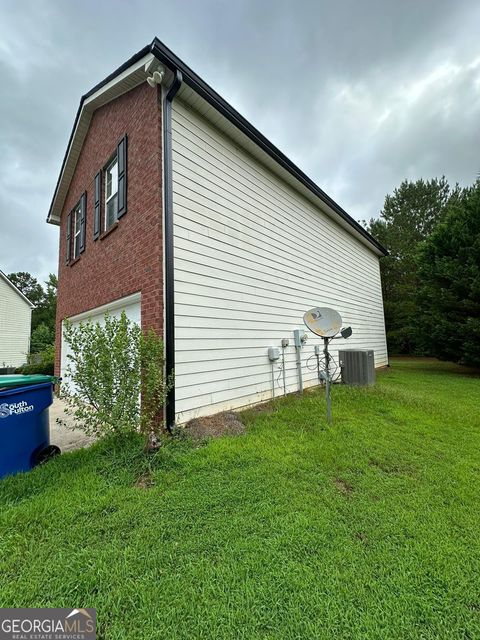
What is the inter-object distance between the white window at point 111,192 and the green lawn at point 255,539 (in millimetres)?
4684

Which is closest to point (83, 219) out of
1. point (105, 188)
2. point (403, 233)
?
point (105, 188)

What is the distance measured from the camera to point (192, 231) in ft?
14.6

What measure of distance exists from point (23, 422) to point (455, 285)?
12.9 meters

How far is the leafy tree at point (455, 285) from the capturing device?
982 cm

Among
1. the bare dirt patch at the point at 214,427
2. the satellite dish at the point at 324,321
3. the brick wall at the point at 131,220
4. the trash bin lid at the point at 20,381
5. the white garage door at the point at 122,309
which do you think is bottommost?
the bare dirt patch at the point at 214,427

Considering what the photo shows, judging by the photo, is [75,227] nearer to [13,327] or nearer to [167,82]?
[167,82]

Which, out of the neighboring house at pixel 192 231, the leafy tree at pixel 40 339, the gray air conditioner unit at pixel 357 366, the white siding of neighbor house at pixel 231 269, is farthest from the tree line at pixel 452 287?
the leafy tree at pixel 40 339

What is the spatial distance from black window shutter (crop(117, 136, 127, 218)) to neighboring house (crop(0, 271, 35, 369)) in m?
18.4

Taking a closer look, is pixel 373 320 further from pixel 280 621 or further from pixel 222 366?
pixel 280 621

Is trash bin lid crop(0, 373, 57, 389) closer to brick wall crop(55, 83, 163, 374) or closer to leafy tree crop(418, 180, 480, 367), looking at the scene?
brick wall crop(55, 83, 163, 374)

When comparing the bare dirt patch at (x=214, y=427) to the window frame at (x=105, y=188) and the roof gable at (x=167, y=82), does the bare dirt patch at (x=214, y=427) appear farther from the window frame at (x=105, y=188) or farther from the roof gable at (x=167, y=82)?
the roof gable at (x=167, y=82)

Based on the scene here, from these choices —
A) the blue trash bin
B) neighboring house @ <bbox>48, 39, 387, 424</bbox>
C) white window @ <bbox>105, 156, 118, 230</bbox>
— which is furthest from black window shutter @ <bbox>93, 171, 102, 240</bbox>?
the blue trash bin

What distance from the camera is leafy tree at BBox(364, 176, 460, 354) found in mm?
18828

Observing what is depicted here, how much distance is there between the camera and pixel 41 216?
25.1 m
